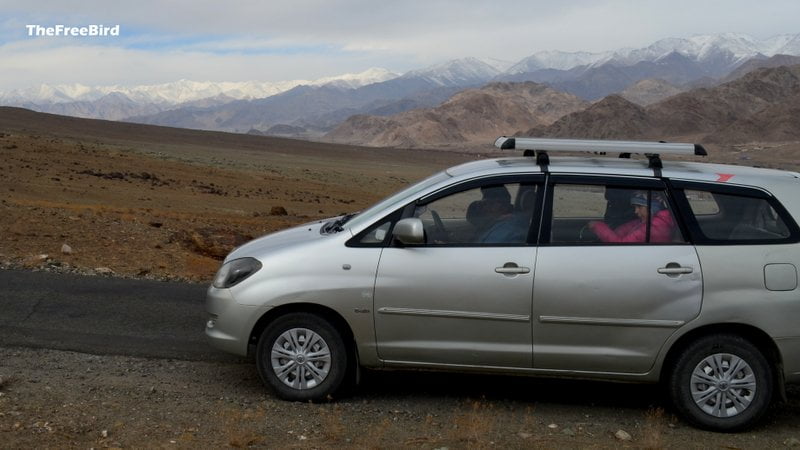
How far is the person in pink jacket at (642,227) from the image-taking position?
589cm

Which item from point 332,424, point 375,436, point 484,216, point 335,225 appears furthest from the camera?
point 335,225

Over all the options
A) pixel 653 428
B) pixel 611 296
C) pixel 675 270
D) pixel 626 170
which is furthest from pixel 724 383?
pixel 626 170

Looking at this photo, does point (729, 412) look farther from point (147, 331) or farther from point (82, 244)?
point (82, 244)

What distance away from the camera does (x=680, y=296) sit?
5.73 metres

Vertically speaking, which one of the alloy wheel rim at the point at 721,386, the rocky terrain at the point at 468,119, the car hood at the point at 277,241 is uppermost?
the rocky terrain at the point at 468,119

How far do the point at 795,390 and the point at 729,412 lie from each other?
4.69 feet

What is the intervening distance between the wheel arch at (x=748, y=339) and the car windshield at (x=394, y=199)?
191cm

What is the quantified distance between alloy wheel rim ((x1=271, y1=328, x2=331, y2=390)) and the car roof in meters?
→ 1.50

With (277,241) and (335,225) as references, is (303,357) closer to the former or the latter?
(277,241)

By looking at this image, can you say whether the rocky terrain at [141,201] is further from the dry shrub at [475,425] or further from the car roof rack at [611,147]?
the car roof rack at [611,147]

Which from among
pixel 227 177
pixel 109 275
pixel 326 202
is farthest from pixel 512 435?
pixel 227 177

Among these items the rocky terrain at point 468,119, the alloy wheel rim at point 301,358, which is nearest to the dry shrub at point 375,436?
the alloy wheel rim at point 301,358

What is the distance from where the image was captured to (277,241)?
20.9 feet

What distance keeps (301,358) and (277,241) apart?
0.89 metres
